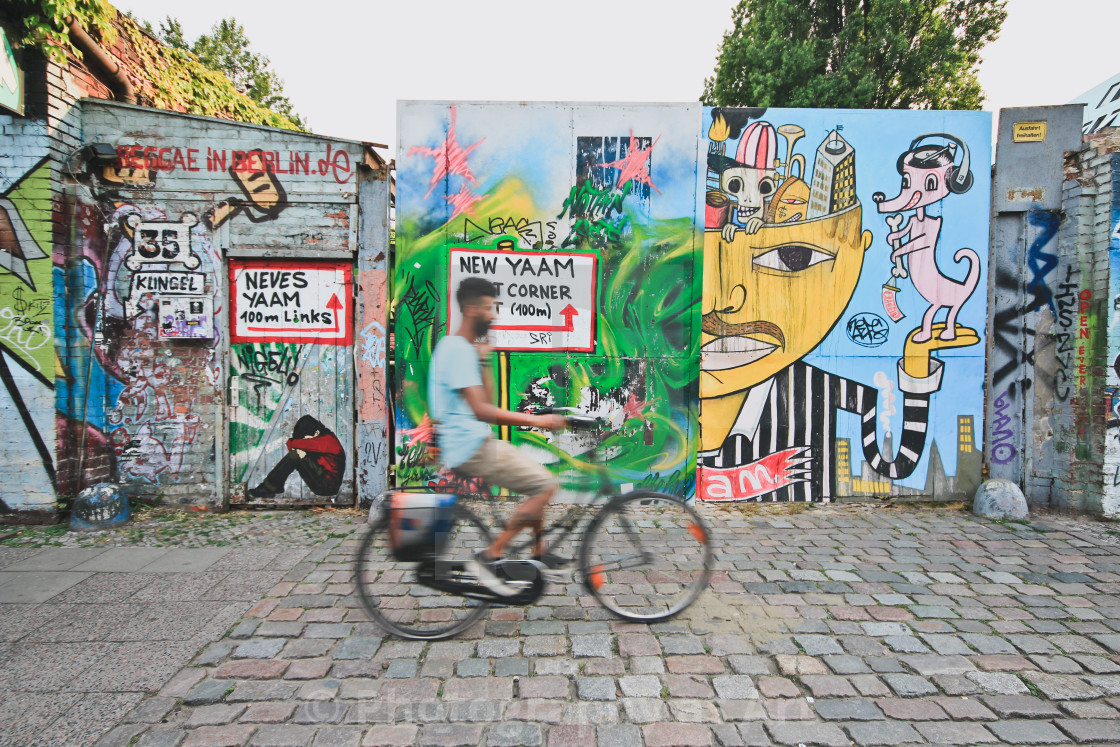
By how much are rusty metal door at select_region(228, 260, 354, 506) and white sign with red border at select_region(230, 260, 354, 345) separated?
0.03 ft

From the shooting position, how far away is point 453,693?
9.32 ft

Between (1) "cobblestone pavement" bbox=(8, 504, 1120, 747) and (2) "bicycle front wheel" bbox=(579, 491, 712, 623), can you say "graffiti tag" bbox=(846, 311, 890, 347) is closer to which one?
(1) "cobblestone pavement" bbox=(8, 504, 1120, 747)

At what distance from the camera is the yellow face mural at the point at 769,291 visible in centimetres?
625

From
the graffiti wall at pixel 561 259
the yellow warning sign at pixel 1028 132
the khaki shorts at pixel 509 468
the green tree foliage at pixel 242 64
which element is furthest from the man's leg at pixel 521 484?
the green tree foliage at pixel 242 64

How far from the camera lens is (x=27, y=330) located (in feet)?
18.2

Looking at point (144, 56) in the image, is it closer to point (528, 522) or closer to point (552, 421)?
point (552, 421)

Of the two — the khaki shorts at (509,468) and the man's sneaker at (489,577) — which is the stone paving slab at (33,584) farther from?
the khaki shorts at (509,468)

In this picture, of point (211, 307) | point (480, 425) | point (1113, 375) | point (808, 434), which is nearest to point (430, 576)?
point (480, 425)

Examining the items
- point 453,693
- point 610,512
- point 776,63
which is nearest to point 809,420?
point 610,512

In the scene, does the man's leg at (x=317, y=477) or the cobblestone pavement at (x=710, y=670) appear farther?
the man's leg at (x=317, y=477)

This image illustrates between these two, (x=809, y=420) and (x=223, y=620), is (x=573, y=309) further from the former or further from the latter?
(x=223, y=620)

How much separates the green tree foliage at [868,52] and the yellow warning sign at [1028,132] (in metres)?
9.47

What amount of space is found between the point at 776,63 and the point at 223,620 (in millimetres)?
17236

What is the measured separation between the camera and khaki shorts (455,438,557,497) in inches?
133
